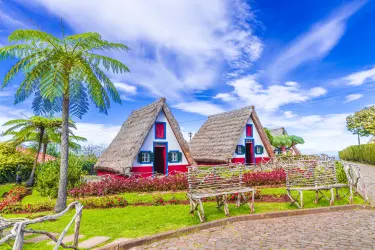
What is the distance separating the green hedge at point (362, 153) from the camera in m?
25.3

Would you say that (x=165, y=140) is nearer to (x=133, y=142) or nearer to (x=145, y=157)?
(x=145, y=157)

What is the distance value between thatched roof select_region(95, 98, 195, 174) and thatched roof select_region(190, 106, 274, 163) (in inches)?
154

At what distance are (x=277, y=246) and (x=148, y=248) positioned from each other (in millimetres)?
2527

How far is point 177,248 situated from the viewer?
514 cm

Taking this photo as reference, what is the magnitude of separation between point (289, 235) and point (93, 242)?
4198 mm

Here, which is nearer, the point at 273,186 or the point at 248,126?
the point at 273,186

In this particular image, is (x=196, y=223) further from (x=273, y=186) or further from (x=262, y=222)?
(x=273, y=186)

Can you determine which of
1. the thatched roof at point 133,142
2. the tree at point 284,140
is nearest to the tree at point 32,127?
the thatched roof at point 133,142

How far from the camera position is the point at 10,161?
17203mm

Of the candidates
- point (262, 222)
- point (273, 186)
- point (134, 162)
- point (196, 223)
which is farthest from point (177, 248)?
point (134, 162)

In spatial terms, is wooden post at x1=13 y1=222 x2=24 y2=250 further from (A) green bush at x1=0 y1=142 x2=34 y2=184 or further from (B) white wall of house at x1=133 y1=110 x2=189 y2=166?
(A) green bush at x1=0 y1=142 x2=34 y2=184

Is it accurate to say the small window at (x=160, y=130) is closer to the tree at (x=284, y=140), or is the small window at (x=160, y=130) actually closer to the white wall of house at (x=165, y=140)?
the white wall of house at (x=165, y=140)

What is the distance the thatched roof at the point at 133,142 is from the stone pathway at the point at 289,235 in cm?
962

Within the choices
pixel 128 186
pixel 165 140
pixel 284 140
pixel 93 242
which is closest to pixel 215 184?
pixel 93 242
